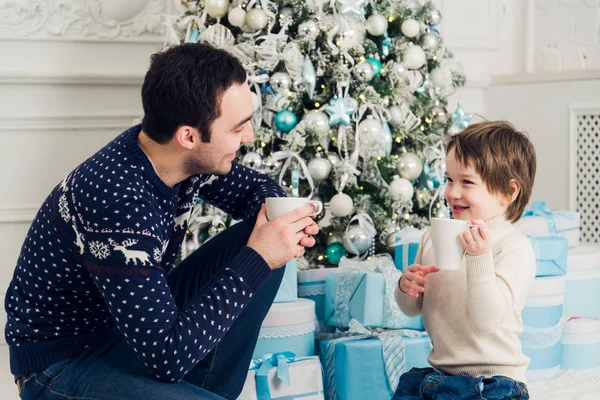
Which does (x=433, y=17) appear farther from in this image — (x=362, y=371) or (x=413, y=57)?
(x=362, y=371)

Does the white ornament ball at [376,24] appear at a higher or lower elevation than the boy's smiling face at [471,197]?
higher

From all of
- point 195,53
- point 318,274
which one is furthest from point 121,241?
point 318,274

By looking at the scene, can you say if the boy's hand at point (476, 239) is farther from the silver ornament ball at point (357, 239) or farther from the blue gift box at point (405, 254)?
the silver ornament ball at point (357, 239)

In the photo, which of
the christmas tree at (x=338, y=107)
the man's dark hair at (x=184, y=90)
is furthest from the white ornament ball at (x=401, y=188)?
the man's dark hair at (x=184, y=90)

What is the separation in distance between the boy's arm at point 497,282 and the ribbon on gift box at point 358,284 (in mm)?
650

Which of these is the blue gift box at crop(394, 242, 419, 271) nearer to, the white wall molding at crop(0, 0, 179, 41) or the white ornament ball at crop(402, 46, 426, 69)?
the white ornament ball at crop(402, 46, 426, 69)

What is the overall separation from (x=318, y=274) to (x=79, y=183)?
109 centimetres

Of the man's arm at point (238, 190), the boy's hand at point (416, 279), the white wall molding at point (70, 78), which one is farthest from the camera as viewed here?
the white wall molding at point (70, 78)

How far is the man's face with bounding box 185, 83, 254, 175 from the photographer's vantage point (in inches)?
60.3

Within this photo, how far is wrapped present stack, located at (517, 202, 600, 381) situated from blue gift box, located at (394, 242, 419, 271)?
1.23 ft

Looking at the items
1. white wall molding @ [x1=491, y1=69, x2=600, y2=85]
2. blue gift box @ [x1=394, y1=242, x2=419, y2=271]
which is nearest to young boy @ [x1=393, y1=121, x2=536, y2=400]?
blue gift box @ [x1=394, y1=242, x2=419, y2=271]

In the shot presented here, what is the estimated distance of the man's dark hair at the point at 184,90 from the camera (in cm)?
148

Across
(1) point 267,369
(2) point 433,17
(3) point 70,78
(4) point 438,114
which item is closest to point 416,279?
(1) point 267,369

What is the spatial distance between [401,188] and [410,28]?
1.72ft
